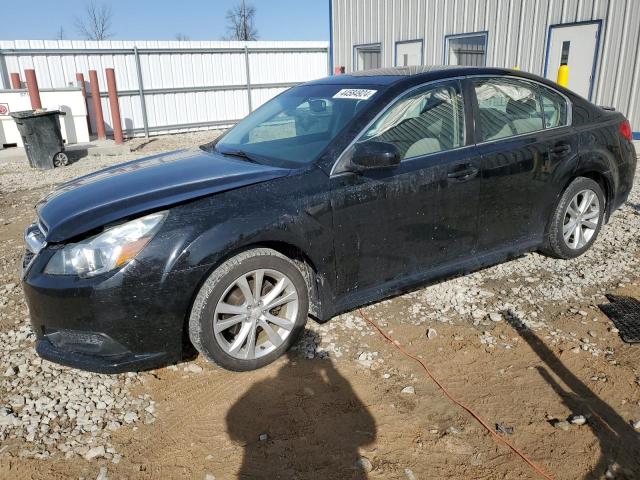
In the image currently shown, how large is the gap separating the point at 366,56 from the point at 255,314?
49.1ft

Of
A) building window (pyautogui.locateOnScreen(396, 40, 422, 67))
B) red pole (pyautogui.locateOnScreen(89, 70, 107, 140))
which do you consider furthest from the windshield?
red pole (pyautogui.locateOnScreen(89, 70, 107, 140))

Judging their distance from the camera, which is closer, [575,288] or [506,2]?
[575,288]

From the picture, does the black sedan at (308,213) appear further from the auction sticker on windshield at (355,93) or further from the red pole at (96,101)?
the red pole at (96,101)

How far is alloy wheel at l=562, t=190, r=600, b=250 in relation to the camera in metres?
4.33

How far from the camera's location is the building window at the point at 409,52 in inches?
546

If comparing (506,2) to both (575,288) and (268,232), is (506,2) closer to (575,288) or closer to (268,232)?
(575,288)

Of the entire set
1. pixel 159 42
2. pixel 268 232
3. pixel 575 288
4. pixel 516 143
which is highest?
pixel 159 42

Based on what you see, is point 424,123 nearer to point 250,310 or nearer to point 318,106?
point 318,106

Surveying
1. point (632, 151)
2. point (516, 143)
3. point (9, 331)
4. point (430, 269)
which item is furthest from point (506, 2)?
point (9, 331)

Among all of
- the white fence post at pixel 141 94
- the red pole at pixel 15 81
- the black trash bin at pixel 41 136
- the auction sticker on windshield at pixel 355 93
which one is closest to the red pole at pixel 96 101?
the white fence post at pixel 141 94

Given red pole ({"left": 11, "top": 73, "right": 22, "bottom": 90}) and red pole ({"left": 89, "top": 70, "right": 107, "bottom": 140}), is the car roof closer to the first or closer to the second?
red pole ({"left": 89, "top": 70, "right": 107, "bottom": 140})

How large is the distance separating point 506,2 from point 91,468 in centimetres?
1234

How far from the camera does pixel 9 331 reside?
3.59m

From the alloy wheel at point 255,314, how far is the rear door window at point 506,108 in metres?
1.87
